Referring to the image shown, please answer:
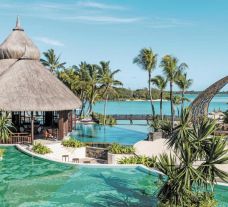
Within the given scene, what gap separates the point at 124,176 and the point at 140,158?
2045mm

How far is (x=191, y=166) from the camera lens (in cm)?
1044

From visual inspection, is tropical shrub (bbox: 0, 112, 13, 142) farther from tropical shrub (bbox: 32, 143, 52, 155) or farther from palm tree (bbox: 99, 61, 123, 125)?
palm tree (bbox: 99, 61, 123, 125)

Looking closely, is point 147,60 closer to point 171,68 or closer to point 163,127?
point 171,68

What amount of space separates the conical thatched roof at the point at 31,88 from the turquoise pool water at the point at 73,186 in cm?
467

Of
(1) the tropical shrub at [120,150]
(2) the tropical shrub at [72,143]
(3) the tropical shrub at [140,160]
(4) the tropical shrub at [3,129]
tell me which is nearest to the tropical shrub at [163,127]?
(1) the tropical shrub at [120,150]

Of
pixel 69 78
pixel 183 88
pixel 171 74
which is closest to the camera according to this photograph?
pixel 171 74

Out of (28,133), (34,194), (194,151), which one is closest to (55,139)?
(28,133)

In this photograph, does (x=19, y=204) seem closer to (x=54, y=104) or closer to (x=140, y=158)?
(x=140, y=158)

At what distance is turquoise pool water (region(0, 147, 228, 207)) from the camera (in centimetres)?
1390

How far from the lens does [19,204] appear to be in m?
13.6

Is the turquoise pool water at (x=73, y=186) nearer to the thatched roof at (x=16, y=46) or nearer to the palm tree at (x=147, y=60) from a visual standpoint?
the thatched roof at (x=16, y=46)

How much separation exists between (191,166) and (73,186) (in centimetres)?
714

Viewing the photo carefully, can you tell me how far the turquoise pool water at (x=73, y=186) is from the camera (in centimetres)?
1390

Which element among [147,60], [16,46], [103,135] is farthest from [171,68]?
[16,46]
